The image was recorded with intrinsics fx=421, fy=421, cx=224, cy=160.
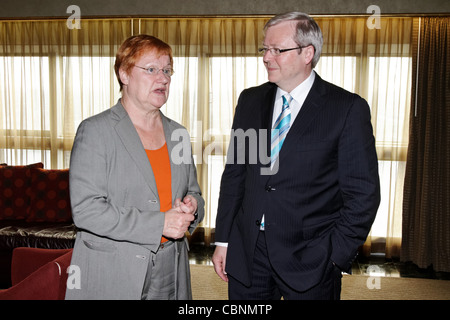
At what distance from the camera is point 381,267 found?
4.46 m

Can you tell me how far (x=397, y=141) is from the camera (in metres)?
4.61

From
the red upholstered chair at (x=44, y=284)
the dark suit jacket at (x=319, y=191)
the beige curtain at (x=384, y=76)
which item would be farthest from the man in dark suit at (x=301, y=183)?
the beige curtain at (x=384, y=76)

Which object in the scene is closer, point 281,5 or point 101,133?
point 101,133

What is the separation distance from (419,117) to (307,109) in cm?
315

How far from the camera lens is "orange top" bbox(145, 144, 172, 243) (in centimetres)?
168

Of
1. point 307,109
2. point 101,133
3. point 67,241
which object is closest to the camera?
point 101,133

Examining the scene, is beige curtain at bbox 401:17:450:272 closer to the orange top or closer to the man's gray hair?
the man's gray hair

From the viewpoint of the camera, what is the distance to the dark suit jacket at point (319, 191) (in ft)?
5.61

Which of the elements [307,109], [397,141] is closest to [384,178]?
[397,141]

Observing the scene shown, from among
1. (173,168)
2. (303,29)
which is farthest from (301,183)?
(303,29)

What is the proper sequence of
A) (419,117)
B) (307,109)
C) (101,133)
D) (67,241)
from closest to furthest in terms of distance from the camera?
(101,133) → (307,109) → (67,241) → (419,117)

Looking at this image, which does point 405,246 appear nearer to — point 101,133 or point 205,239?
point 205,239

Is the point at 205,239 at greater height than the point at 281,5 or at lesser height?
lesser

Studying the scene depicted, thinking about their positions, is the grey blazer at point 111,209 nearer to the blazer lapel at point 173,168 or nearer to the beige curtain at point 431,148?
the blazer lapel at point 173,168
